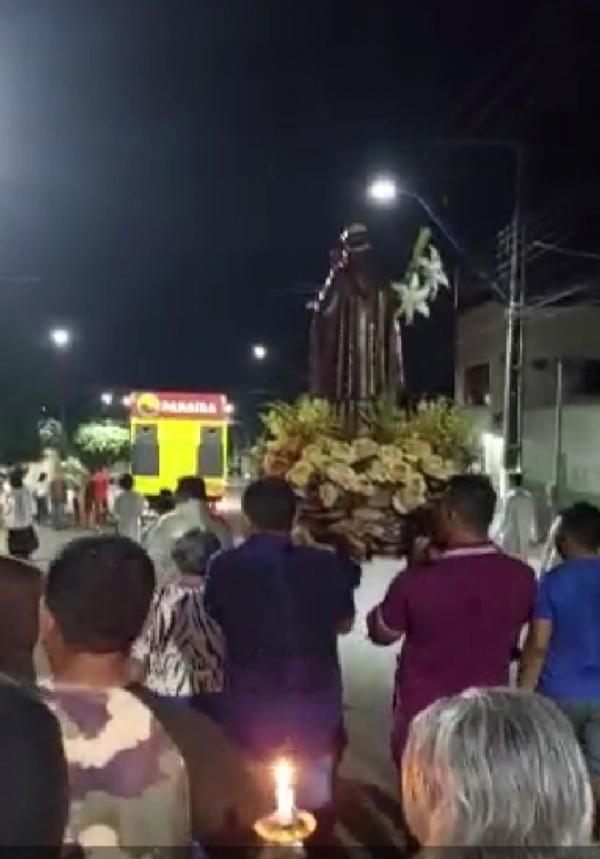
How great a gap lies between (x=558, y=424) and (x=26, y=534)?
34.8 ft

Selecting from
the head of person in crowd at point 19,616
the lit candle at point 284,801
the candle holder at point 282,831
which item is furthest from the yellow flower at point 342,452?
the candle holder at point 282,831

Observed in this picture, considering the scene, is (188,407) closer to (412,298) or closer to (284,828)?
(412,298)

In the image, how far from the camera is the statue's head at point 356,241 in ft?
25.3

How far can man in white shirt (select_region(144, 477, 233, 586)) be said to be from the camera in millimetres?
7477

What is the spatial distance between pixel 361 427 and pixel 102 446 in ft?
106

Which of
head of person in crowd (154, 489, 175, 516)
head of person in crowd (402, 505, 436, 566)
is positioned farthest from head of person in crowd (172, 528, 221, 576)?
head of person in crowd (154, 489, 175, 516)

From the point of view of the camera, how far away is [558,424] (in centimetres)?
2433

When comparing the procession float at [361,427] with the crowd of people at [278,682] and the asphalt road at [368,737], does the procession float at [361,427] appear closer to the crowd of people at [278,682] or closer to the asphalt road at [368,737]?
the asphalt road at [368,737]

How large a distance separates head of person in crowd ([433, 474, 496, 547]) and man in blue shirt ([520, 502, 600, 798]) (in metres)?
0.44

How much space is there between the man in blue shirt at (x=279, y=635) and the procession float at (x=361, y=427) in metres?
1.71

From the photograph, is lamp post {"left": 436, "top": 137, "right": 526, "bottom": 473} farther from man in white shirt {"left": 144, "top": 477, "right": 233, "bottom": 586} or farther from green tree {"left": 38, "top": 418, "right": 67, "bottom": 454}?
green tree {"left": 38, "top": 418, "right": 67, "bottom": 454}

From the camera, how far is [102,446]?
128 feet

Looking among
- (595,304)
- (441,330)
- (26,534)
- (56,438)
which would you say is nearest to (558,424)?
(595,304)

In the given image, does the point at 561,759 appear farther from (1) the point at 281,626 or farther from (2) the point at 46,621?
(1) the point at 281,626
